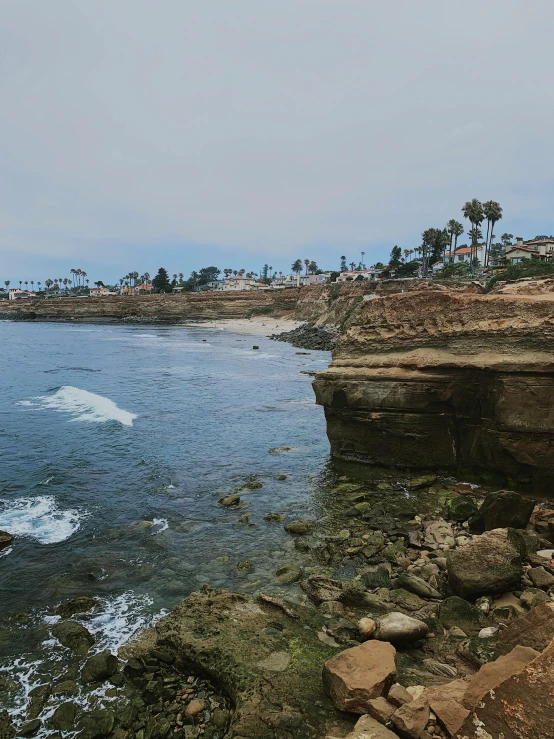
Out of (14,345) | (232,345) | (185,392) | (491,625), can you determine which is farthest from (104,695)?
(14,345)

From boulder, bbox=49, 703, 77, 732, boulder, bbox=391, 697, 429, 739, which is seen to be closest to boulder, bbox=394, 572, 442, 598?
boulder, bbox=391, 697, 429, 739

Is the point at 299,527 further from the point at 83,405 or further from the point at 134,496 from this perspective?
the point at 83,405

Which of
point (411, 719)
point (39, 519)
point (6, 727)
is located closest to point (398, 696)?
point (411, 719)

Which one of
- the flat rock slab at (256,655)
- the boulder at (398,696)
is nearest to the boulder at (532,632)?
the boulder at (398,696)

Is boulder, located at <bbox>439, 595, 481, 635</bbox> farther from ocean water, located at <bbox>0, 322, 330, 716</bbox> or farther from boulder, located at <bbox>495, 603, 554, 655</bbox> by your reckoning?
ocean water, located at <bbox>0, 322, 330, 716</bbox>

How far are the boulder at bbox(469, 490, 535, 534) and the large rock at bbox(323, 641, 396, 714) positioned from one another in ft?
18.6

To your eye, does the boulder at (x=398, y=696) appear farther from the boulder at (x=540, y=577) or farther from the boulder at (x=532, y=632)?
the boulder at (x=540, y=577)

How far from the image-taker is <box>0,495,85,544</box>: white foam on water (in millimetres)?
12367

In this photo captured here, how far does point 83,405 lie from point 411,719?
27.2 meters

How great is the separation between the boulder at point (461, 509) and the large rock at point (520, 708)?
796 cm

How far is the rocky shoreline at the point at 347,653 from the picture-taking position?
5.18 metres

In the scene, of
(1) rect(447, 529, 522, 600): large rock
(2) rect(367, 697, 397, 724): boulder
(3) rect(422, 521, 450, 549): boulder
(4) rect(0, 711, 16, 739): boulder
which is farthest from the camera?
(3) rect(422, 521, 450, 549): boulder

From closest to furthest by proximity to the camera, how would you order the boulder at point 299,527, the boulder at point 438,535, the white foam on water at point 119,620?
1. the white foam on water at point 119,620
2. the boulder at point 438,535
3. the boulder at point 299,527

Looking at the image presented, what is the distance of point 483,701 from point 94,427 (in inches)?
864
